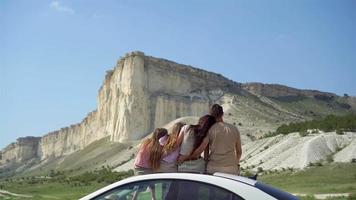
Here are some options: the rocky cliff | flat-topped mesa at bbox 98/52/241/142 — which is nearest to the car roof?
the rocky cliff

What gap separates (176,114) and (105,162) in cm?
1941

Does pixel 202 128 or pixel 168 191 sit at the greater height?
pixel 202 128

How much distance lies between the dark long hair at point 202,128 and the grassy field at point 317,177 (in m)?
25.5

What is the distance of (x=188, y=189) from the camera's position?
18.0ft

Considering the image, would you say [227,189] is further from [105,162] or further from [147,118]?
[147,118]

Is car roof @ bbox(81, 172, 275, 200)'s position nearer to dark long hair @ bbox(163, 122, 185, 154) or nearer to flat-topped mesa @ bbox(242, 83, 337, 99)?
dark long hair @ bbox(163, 122, 185, 154)

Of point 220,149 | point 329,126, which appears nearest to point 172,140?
point 220,149

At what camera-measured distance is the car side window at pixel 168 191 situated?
538 cm

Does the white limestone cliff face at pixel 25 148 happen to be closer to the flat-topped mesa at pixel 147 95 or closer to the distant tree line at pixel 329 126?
the flat-topped mesa at pixel 147 95

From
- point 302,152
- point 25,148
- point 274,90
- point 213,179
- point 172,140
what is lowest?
point 25,148

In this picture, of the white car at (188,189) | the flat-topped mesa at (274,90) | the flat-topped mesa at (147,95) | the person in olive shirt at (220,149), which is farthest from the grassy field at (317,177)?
the flat-topped mesa at (274,90)

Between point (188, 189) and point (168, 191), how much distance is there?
226mm

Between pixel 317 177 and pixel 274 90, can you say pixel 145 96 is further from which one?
pixel 317 177

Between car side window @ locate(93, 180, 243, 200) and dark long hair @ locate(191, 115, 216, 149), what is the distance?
1992 mm
